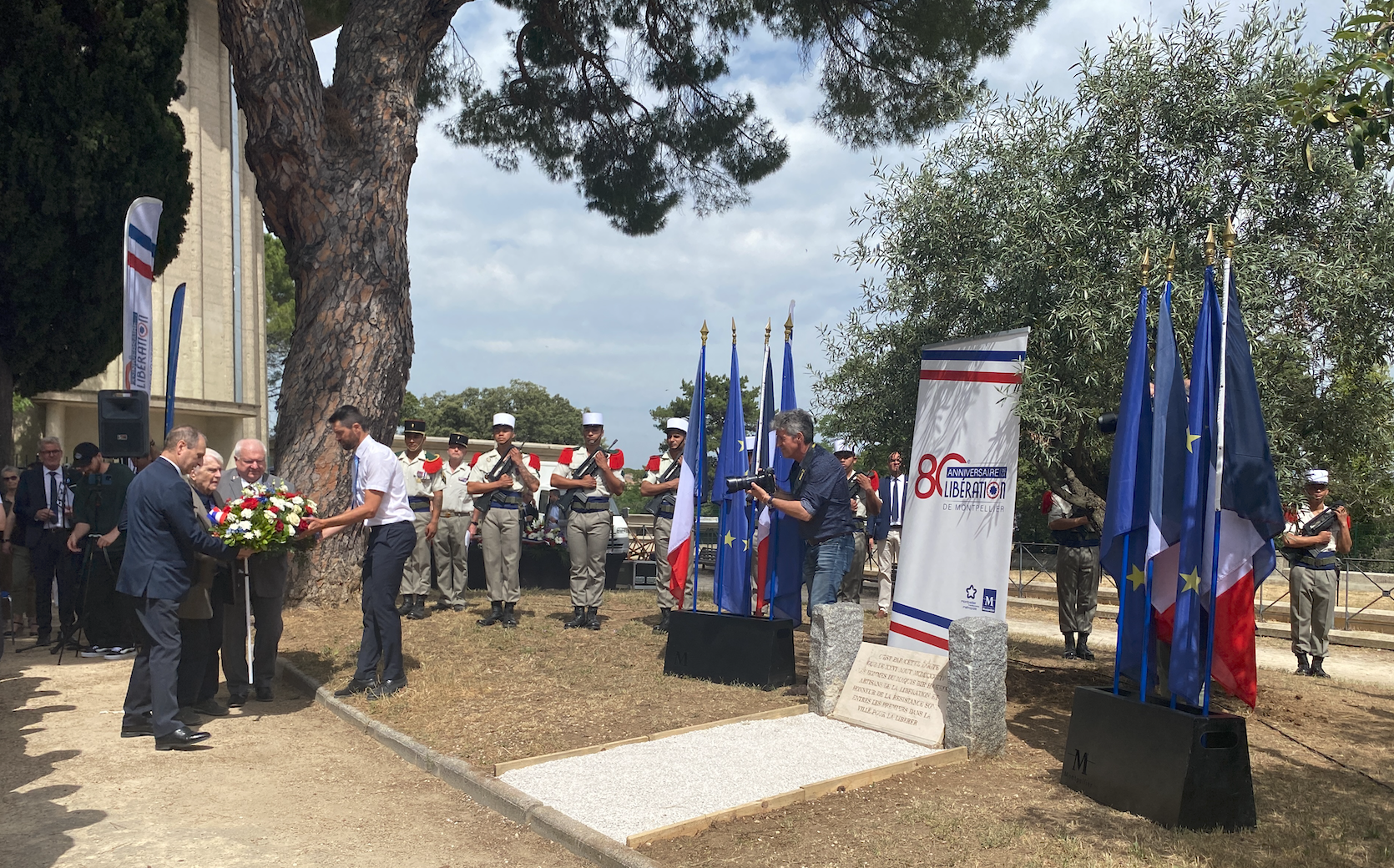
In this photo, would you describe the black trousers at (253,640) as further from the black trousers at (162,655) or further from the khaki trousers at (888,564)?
the khaki trousers at (888,564)

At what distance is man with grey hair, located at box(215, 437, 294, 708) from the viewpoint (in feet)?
24.4

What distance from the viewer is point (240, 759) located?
6086mm

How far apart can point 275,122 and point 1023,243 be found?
26.5 ft

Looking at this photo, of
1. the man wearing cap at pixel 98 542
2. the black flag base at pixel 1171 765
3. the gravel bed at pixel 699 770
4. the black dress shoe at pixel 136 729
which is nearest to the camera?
the black flag base at pixel 1171 765

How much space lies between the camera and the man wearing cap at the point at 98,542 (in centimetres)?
870

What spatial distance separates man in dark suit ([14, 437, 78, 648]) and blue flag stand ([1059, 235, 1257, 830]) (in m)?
9.96

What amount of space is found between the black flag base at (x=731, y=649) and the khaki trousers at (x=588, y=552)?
227cm

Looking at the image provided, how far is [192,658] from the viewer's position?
6.89 metres

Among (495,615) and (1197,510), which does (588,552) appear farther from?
(1197,510)

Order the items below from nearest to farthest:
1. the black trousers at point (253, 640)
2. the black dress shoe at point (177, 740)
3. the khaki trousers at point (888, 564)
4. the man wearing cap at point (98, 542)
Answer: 1. the black dress shoe at point (177, 740)
2. the black trousers at point (253, 640)
3. the man wearing cap at point (98, 542)
4. the khaki trousers at point (888, 564)

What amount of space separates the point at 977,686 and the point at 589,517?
5.12 m

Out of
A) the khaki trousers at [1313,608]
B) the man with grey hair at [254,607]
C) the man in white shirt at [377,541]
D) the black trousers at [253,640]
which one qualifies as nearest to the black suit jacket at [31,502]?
the man with grey hair at [254,607]

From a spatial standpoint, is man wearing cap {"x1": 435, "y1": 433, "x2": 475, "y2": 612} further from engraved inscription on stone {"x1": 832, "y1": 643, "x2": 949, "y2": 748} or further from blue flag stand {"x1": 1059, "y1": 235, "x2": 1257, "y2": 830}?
blue flag stand {"x1": 1059, "y1": 235, "x2": 1257, "y2": 830}

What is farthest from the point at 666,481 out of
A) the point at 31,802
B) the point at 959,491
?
the point at 31,802
